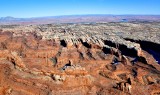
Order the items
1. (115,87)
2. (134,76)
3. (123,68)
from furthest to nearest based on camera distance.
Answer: (123,68) < (134,76) < (115,87)

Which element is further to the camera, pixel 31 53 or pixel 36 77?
pixel 31 53

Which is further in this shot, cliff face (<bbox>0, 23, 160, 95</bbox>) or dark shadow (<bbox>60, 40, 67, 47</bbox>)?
dark shadow (<bbox>60, 40, 67, 47</bbox>)

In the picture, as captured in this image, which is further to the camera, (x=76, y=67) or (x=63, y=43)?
(x=63, y=43)

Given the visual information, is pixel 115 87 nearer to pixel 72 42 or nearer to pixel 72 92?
pixel 72 92

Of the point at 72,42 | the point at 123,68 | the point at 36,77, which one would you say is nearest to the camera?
the point at 36,77

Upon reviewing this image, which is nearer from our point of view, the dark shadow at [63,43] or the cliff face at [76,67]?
the cliff face at [76,67]

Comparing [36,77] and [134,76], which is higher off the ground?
[36,77]

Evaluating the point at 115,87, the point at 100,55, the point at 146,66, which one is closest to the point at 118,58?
the point at 100,55

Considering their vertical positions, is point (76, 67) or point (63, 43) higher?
point (76, 67)
